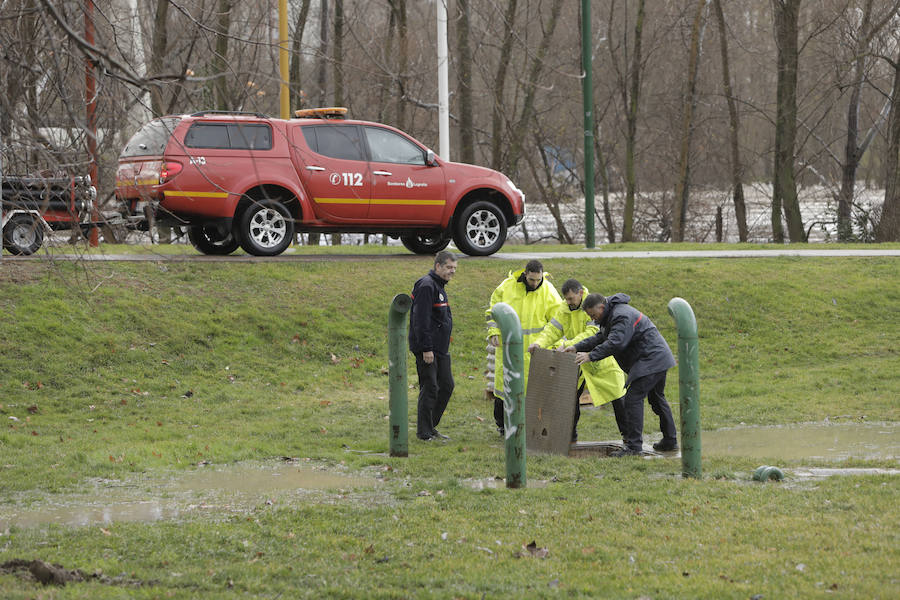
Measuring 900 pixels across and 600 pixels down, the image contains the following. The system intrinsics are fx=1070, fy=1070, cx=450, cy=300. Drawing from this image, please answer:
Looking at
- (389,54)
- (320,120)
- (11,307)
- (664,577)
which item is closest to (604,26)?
(389,54)

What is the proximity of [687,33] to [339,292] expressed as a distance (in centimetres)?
2552

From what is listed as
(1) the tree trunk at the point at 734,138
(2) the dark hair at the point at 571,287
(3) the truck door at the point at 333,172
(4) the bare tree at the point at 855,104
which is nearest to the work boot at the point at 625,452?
(2) the dark hair at the point at 571,287

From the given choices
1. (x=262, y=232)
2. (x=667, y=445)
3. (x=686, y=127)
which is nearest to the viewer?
(x=667, y=445)

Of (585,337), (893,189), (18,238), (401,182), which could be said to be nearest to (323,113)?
(401,182)

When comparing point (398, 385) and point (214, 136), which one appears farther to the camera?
point (214, 136)

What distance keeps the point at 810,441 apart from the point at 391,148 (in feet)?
27.6

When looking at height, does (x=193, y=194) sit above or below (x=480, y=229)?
above

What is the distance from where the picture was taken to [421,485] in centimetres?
751

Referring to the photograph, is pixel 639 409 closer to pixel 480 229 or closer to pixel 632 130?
pixel 480 229

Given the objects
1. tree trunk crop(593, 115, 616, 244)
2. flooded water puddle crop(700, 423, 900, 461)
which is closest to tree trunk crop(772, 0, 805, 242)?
tree trunk crop(593, 115, 616, 244)

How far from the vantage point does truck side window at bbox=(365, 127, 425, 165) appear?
15812 mm

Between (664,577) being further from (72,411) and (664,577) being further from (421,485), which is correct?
(72,411)

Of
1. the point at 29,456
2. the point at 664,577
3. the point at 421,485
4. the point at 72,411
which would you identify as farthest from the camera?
the point at 72,411

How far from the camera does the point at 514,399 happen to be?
7.30 meters
